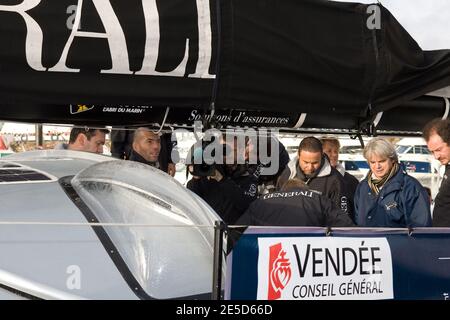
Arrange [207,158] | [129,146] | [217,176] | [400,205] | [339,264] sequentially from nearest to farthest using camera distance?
[339,264] → [400,205] → [207,158] → [217,176] → [129,146]

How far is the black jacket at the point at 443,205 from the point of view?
3.56 meters

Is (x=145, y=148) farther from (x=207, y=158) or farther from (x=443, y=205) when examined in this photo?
(x=443, y=205)

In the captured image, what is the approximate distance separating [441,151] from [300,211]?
3.00 feet

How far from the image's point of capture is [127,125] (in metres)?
3.17

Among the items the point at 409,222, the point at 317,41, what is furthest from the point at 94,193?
the point at 409,222

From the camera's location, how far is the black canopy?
7.89 ft

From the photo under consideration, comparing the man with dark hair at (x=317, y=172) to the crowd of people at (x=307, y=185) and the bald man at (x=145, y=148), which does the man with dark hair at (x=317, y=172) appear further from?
the bald man at (x=145, y=148)

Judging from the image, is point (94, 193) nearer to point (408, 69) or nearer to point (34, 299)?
point (34, 299)

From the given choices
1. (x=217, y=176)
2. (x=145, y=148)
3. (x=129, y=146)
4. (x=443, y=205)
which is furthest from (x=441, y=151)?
(x=129, y=146)

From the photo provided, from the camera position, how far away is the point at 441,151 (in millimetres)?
3512

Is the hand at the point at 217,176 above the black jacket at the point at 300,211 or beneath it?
above

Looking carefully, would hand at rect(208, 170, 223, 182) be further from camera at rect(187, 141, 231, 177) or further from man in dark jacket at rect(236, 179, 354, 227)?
man in dark jacket at rect(236, 179, 354, 227)

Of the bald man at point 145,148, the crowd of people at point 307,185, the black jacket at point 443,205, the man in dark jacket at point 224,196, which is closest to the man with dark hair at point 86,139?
the crowd of people at point 307,185

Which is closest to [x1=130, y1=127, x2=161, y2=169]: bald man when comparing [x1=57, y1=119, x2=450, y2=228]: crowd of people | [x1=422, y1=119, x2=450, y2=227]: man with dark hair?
[x1=57, y1=119, x2=450, y2=228]: crowd of people
